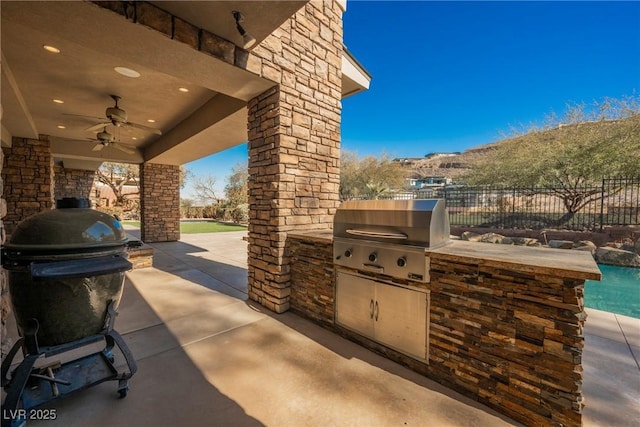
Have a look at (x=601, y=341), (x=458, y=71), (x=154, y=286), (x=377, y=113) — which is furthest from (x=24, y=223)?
(x=377, y=113)

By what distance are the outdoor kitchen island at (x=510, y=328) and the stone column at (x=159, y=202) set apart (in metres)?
9.16

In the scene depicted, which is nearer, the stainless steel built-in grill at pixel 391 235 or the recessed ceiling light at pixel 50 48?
the stainless steel built-in grill at pixel 391 235

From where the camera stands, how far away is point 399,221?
7.14ft

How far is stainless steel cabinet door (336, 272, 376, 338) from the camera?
95.8 inches

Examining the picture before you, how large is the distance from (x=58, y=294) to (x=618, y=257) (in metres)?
10.6

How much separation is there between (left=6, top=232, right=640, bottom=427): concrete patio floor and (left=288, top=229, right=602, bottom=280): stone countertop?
100 centimetres

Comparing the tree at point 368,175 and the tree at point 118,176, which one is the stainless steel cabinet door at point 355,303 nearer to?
the tree at point 368,175

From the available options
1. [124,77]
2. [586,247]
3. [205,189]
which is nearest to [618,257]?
[586,247]

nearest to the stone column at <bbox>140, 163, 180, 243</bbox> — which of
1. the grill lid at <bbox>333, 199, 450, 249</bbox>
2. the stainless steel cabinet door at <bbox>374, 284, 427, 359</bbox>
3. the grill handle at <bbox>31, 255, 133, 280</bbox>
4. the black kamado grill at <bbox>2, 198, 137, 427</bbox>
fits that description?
the black kamado grill at <bbox>2, 198, 137, 427</bbox>

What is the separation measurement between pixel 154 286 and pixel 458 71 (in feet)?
47.8

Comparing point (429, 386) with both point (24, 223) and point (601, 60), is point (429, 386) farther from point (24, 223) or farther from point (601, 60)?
point (601, 60)

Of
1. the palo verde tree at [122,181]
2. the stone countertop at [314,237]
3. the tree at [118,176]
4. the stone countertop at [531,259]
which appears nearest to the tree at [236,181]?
the palo verde tree at [122,181]

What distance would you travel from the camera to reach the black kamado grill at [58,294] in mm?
1566

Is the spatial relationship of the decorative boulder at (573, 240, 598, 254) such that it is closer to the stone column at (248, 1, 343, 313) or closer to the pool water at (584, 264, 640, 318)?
the pool water at (584, 264, 640, 318)
